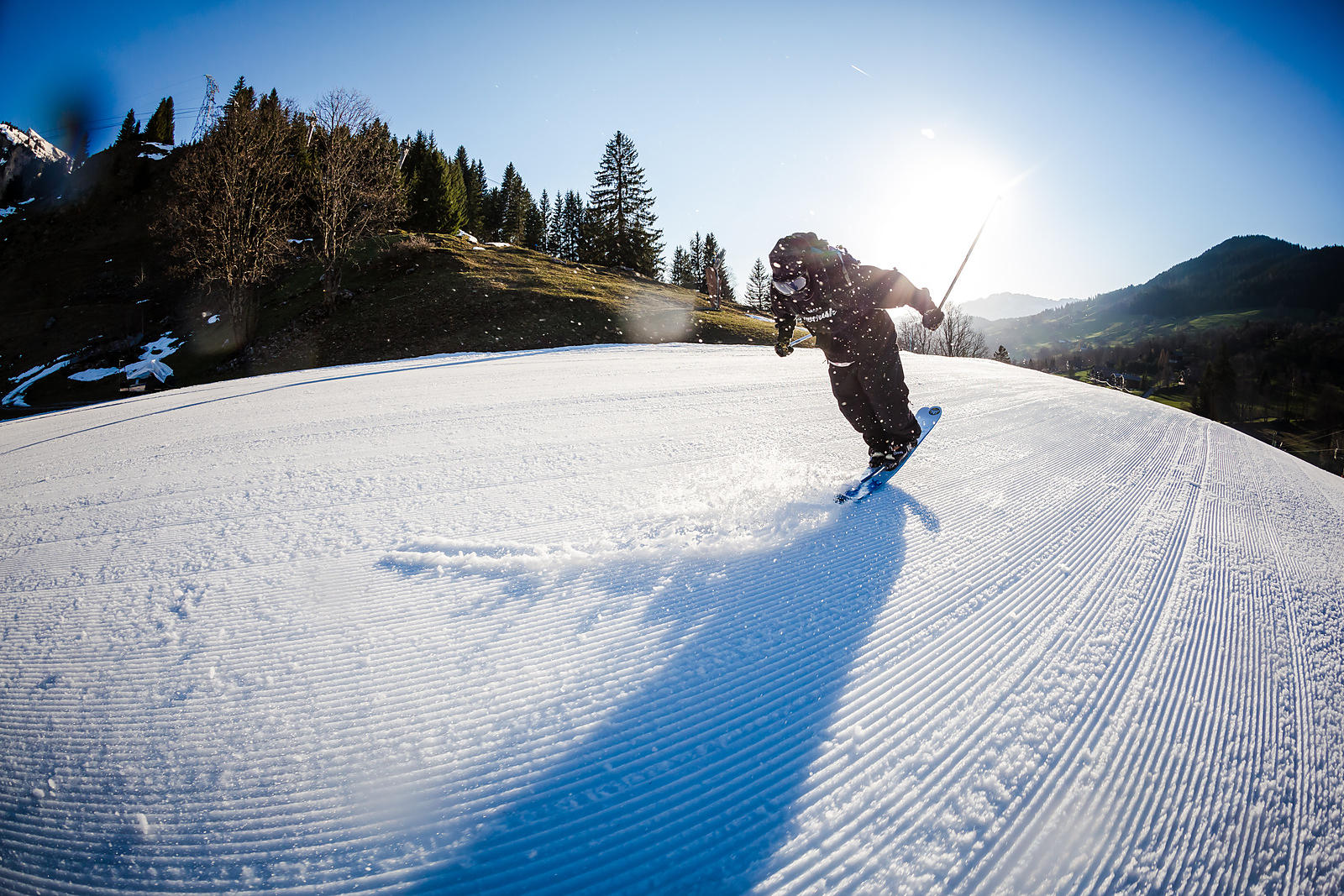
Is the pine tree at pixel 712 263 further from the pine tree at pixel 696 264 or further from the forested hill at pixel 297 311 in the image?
the forested hill at pixel 297 311

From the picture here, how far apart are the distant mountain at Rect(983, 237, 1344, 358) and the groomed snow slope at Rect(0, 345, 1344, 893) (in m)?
176

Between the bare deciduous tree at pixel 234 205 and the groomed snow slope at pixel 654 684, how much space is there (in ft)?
68.8

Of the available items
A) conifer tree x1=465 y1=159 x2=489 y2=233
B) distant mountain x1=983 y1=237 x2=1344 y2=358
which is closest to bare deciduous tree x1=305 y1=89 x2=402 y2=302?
conifer tree x1=465 y1=159 x2=489 y2=233

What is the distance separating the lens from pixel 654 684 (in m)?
1.37

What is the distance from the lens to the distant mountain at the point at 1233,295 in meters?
124

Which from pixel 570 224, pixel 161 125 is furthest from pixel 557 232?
pixel 161 125

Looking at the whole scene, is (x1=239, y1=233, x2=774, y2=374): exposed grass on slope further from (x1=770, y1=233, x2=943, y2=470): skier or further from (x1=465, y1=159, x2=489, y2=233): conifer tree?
(x1=465, y1=159, x2=489, y2=233): conifer tree

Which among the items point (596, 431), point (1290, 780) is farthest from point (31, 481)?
point (1290, 780)

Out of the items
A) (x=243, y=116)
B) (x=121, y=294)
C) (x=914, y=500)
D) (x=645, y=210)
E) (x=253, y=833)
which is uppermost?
(x=645, y=210)

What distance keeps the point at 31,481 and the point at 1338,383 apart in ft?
432

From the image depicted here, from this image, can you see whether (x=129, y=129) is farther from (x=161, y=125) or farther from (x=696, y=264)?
(x=696, y=264)

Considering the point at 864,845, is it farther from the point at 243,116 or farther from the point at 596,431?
the point at 243,116

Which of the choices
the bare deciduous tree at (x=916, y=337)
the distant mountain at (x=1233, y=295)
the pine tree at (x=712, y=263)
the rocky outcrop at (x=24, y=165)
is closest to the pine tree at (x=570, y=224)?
the pine tree at (x=712, y=263)

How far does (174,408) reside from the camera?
527cm
